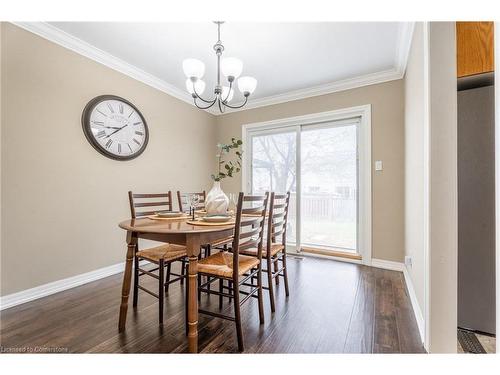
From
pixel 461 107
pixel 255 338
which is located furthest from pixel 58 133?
pixel 461 107

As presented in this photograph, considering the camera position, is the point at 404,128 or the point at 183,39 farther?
the point at 404,128

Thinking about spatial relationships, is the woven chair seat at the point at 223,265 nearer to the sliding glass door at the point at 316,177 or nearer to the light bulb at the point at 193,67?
the light bulb at the point at 193,67

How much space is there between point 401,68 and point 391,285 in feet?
7.70

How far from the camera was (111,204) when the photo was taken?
2.58 meters

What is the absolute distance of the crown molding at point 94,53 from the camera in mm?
1994

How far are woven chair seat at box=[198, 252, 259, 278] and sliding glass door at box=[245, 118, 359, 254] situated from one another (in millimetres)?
1881

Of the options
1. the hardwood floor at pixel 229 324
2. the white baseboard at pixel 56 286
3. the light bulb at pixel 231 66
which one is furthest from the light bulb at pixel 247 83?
the white baseboard at pixel 56 286

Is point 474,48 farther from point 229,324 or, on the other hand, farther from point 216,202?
point 229,324

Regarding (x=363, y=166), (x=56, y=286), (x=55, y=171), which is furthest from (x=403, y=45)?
(x=56, y=286)

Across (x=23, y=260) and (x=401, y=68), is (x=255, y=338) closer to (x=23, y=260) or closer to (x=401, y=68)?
(x=23, y=260)

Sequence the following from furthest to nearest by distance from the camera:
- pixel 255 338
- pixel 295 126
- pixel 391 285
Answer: pixel 295 126
pixel 391 285
pixel 255 338

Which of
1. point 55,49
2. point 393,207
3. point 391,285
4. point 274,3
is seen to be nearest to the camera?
point 274,3

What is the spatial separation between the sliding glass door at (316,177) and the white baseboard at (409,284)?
359 mm

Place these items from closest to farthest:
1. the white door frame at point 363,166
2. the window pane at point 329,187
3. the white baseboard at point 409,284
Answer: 1. the white baseboard at point 409,284
2. the white door frame at point 363,166
3. the window pane at point 329,187
